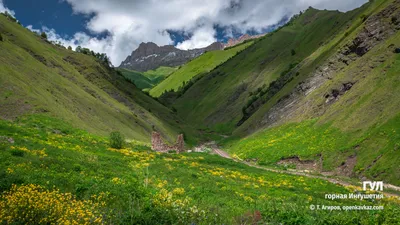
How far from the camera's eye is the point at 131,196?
1330cm

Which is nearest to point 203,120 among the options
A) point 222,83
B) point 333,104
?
point 222,83

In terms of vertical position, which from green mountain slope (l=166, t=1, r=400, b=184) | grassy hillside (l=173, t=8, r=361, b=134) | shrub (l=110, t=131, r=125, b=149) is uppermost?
grassy hillside (l=173, t=8, r=361, b=134)

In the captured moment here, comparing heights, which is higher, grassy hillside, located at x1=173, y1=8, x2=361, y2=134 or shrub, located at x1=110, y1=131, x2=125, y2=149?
grassy hillside, located at x1=173, y1=8, x2=361, y2=134

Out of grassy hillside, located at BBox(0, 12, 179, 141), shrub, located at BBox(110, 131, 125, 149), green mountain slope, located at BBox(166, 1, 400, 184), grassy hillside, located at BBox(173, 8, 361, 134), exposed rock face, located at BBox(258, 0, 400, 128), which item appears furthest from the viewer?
grassy hillside, located at BBox(173, 8, 361, 134)

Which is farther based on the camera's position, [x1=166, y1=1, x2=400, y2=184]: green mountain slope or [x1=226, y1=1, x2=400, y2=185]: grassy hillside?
[x1=166, y1=1, x2=400, y2=184]: green mountain slope

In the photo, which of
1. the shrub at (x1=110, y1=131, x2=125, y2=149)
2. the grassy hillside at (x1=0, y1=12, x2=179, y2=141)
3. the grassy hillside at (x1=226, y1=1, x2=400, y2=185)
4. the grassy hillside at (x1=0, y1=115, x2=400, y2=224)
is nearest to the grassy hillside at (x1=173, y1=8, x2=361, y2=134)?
the grassy hillside at (x1=226, y1=1, x2=400, y2=185)

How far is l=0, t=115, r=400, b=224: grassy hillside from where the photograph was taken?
1038 centimetres

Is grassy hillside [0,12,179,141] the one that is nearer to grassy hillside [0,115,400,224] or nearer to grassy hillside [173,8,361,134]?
grassy hillside [0,115,400,224]

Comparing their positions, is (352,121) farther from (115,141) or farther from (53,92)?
(53,92)

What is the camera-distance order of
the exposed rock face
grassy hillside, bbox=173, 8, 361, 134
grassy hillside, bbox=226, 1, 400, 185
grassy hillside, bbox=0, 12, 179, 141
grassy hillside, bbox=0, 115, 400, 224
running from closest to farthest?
grassy hillside, bbox=0, 115, 400, 224, grassy hillside, bbox=226, 1, 400, 185, grassy hillside, bbox=0, 12, 179, 141, the exposed rock face, grassy hillside, bbox=173, 8, 361, 134

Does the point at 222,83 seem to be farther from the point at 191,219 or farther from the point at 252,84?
the point at 191,219

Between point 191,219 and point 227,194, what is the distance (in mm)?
7662

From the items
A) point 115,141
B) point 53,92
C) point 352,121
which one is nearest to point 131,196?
point 115,141

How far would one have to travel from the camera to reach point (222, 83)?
538 feet
